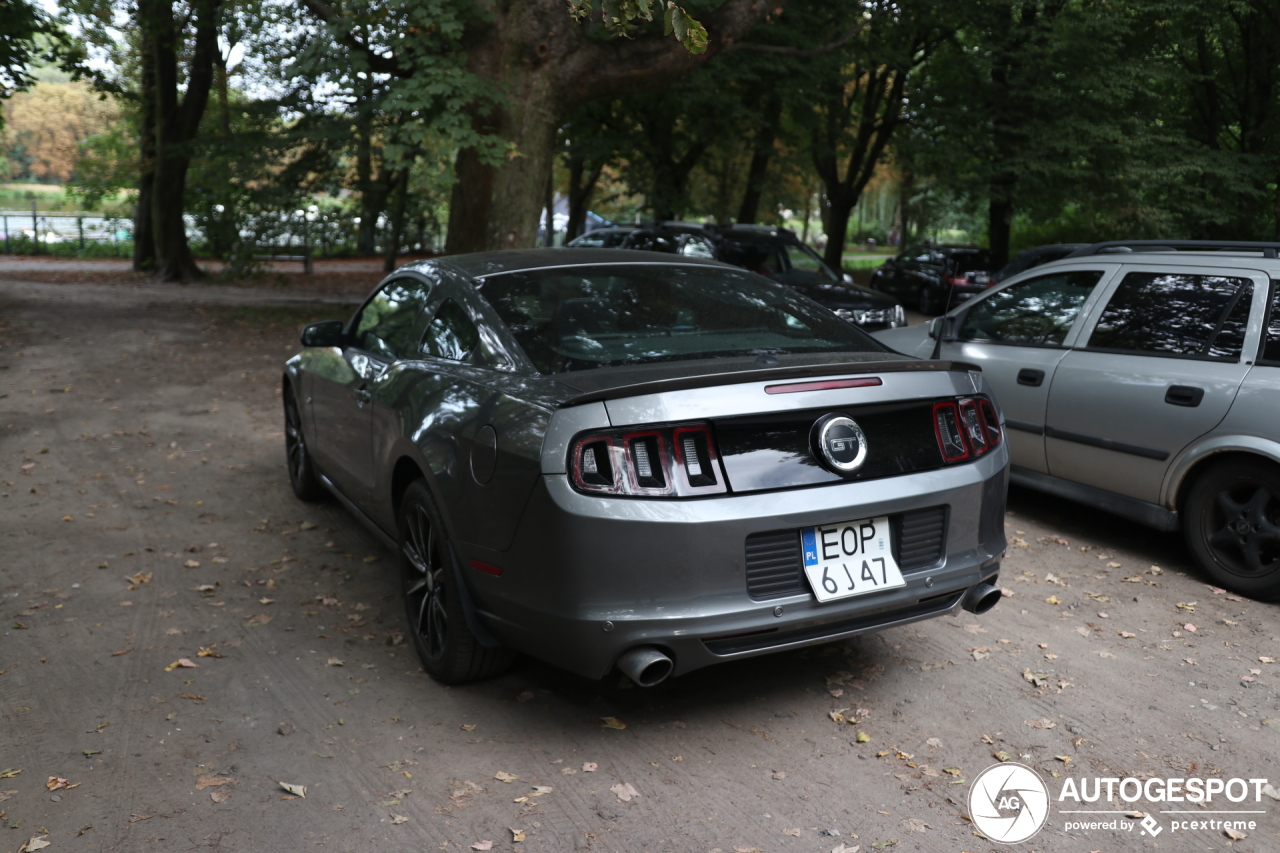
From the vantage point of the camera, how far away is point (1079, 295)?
617 centimetres

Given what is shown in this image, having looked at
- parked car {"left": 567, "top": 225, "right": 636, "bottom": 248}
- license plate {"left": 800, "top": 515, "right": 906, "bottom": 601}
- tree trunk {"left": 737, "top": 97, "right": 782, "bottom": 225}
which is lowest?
license plate {"left": 800, "top": 515, "right": 906, "bottom": 601}

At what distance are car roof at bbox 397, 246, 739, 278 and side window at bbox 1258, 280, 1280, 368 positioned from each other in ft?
8.63

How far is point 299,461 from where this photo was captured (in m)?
6.63

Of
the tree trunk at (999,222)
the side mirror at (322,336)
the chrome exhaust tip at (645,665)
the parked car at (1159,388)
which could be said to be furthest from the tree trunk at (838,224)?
the chrome exhaust tip at (645,665)

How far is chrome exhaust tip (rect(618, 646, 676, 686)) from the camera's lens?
3273 millimetres

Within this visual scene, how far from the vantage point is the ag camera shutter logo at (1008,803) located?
311cm

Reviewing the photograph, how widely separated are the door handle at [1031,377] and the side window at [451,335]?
353cm

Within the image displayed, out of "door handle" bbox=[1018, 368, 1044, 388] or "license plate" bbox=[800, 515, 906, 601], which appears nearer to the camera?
"license plate" bbox=[800, 515, 906, 601]

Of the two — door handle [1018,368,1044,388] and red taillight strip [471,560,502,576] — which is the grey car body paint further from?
red taillight strip [471,560,502,576]

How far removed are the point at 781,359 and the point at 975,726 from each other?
4.83 feet

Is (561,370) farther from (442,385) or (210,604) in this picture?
(210,604)

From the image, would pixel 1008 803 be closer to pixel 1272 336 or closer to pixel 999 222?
pixel 1272 336

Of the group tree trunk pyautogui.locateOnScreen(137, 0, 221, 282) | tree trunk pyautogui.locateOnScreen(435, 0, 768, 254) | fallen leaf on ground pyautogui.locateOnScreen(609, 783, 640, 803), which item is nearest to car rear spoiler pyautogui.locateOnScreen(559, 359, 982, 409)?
fallen leaf on ground pyautogui.locateOnScreen(609, 783, 640, 803)

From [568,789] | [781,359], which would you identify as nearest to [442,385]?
[781,359]
